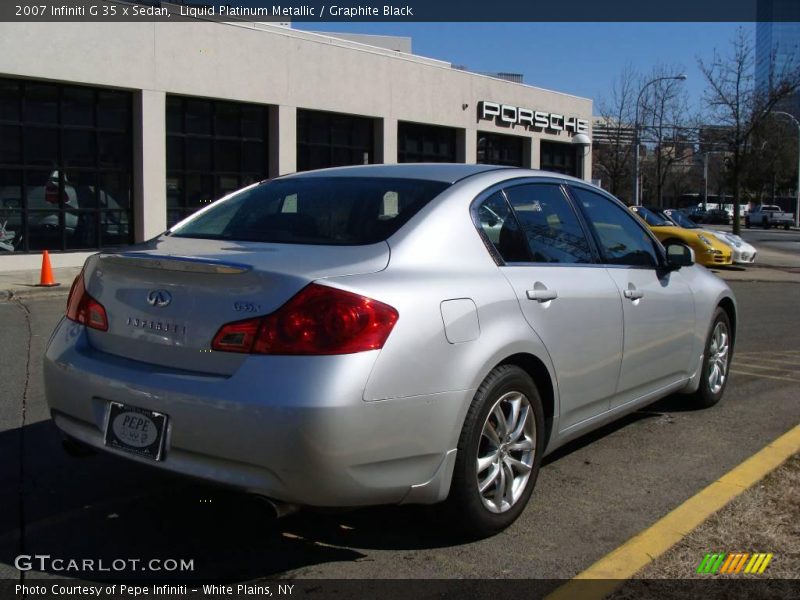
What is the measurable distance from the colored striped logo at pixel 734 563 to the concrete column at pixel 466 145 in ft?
81.4

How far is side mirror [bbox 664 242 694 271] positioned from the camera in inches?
209

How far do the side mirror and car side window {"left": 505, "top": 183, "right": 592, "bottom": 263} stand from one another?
99 centimetres

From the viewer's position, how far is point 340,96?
76.3ft

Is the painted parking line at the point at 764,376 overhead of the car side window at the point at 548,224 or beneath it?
beneath

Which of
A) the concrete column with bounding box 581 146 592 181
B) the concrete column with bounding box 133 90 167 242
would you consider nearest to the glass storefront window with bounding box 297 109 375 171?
the concrete column with bounding box 133 90 167 242

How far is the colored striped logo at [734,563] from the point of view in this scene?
340 centimetres

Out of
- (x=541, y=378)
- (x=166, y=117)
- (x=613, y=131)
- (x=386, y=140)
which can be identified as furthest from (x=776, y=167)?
(x=541, y=378)

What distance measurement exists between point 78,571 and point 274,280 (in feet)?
4.73

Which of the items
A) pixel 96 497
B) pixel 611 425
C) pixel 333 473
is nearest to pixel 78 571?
pixel 96 497

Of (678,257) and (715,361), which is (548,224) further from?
(715,361)

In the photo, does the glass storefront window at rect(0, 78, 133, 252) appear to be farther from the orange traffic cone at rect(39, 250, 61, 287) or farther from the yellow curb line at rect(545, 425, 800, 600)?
the yellow curb line at rect(545, 425, 800, 600)

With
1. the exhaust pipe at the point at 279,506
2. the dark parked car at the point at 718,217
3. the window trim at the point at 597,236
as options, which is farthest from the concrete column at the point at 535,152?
the dark parked car at the point at 718,217

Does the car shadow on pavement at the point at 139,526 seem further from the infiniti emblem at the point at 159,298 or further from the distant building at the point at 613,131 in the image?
the distant building at the point at 613,131

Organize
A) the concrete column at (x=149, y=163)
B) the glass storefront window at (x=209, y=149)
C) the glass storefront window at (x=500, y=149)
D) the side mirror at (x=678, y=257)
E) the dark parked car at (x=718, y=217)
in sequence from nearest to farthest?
the side mirror at (x=678, y=257) < the concrete column at (x=149, y=163) < the glass storefront window at (x=209, y=149) < the glass storefront window at (x=500, y=149) < the dark parked car at (x=718, y=217)
